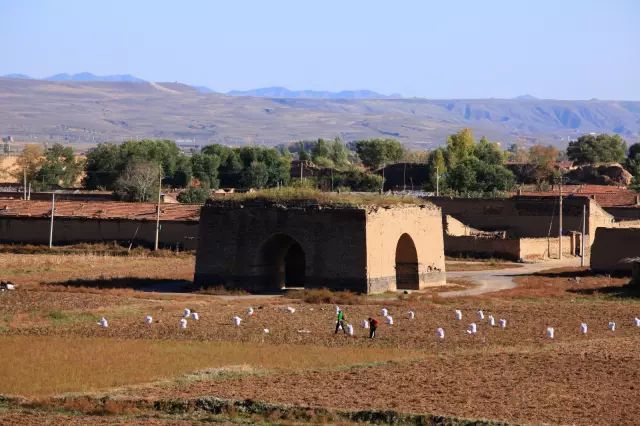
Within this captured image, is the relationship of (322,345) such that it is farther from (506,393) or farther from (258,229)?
(258,229)

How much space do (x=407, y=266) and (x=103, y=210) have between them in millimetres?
19128

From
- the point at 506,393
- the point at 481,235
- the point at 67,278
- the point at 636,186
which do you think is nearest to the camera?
the point at 506,393

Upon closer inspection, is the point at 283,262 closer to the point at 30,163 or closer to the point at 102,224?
the point at 102,224

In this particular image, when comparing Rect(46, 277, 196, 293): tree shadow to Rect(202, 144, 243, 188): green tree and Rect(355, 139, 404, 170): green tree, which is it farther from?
Rect(355, 139, 404, 170): green tree

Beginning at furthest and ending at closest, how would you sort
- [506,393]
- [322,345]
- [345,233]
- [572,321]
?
[345,233]
[572,321]
[322,345]
[506,393]

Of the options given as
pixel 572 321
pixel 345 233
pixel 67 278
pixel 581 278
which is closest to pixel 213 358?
pixel 572 321

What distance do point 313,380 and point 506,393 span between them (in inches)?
133

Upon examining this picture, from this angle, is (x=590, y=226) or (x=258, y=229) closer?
(x=258, y=229)

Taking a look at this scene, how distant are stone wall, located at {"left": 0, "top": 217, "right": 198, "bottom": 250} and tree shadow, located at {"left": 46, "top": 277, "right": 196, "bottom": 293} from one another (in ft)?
38.4

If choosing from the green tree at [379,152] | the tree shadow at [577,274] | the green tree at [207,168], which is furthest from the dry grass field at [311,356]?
the green tree at [379,152]

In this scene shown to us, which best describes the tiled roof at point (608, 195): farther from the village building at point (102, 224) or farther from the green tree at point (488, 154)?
the green tree at point (488, 154)

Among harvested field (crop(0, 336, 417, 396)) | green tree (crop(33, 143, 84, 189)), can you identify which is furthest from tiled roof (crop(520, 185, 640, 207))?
harvested field (crop(0, 336, 417, 396))

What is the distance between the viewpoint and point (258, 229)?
3897 centimetres

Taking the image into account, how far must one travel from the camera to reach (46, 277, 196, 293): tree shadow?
3881cm
